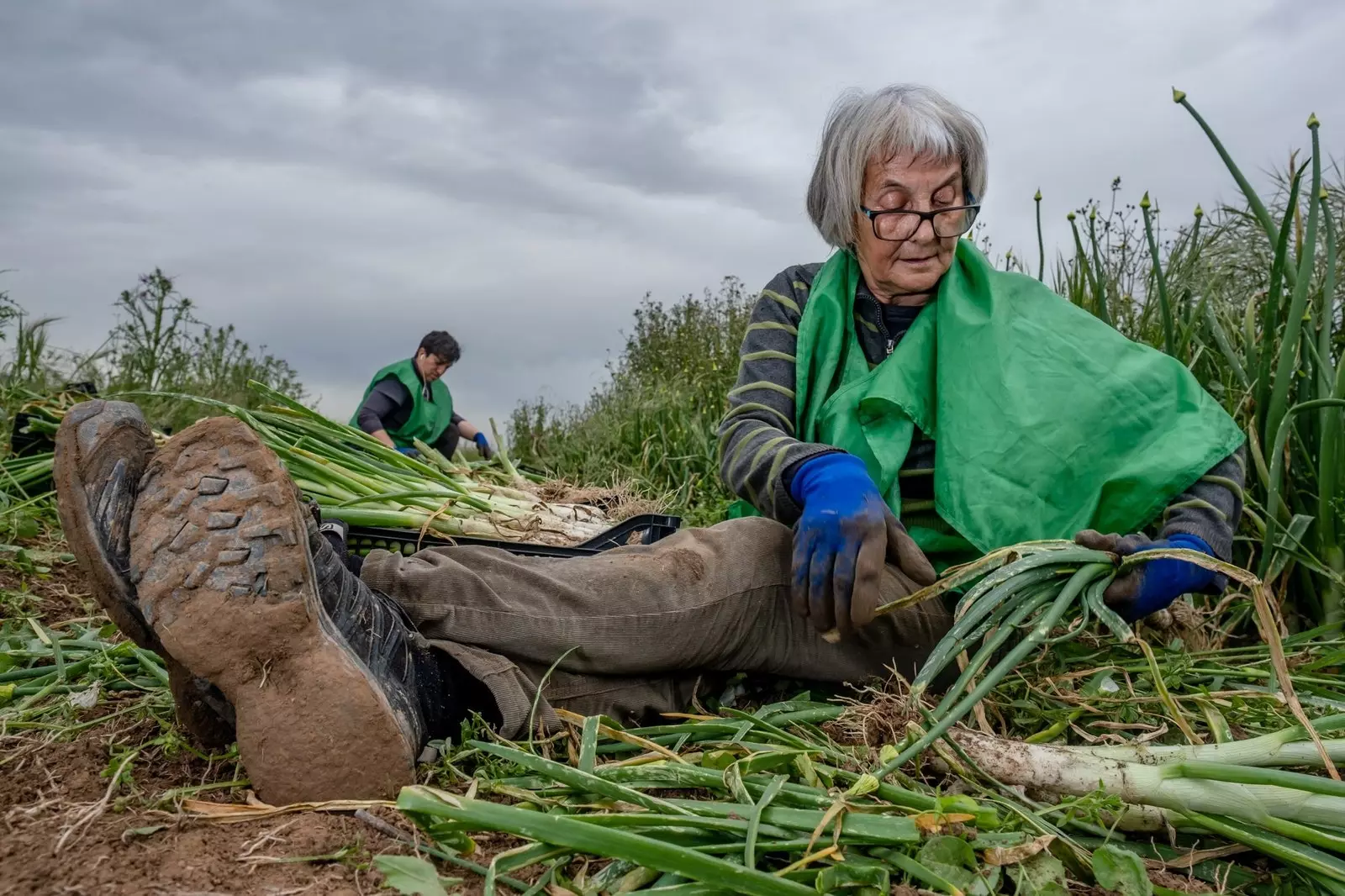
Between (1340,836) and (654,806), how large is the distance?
2.90 ft

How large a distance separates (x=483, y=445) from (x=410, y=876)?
6639 millimetres

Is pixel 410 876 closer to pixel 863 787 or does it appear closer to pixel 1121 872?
pixel 863 787

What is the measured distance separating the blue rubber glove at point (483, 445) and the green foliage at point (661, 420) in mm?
220

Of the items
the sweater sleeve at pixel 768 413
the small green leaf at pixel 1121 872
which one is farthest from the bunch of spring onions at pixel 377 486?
the small green leaf at pixel 1121 872

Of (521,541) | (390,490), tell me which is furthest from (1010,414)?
(390,490)

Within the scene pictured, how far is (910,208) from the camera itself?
2.20 m

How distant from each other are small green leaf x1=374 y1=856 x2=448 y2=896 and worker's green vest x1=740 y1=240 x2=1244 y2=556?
4.15 ft

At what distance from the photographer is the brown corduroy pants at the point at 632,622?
168cm

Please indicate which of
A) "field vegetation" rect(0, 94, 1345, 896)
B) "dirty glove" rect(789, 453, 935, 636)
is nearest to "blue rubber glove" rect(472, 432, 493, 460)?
"field vegetation" rect(0, 94, 1345, 896)

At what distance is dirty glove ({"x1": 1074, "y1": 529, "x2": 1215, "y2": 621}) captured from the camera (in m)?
1.70

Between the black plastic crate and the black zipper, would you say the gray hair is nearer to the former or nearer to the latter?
the black zipper

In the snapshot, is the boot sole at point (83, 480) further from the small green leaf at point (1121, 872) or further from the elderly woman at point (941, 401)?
the small green leaf at point (1121, 872)

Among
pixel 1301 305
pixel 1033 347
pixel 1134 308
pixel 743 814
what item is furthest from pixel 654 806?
pixel 1134 308

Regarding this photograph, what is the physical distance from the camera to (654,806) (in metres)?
1.23
